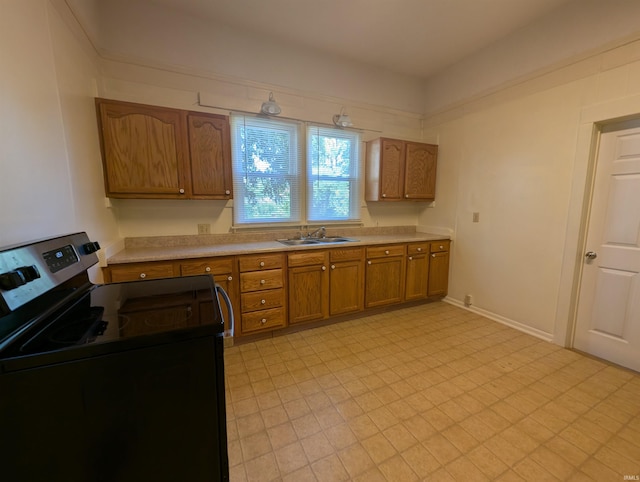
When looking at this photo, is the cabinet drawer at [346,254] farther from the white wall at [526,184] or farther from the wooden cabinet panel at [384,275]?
the white wall at [526,184]

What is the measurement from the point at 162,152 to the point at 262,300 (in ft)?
5.20

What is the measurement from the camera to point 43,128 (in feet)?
4.48

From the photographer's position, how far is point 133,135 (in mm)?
2242

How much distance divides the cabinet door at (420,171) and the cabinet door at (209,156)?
2.25 m

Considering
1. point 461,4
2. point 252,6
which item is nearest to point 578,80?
point 461,4

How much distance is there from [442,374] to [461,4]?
125 inches

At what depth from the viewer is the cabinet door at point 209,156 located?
2.45m

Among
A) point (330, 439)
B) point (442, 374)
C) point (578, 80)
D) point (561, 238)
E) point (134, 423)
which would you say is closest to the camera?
point (134, 423)

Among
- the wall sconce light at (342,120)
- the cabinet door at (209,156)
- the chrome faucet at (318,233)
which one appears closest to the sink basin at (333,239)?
the chrome faucet at (318,233)

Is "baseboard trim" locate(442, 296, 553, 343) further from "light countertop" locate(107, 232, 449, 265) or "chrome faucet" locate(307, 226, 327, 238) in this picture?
"chrome faucet" locate(307, 226, 327, 238)

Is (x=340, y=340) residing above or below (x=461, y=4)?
below

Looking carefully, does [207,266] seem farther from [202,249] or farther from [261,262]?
[261,262]

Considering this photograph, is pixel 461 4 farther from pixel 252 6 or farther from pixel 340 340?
pixel 340 340

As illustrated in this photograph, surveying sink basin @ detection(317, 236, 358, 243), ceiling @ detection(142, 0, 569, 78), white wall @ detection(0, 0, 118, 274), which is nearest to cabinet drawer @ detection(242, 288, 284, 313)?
sink basin @ detection(317, 236, 358, 243)
